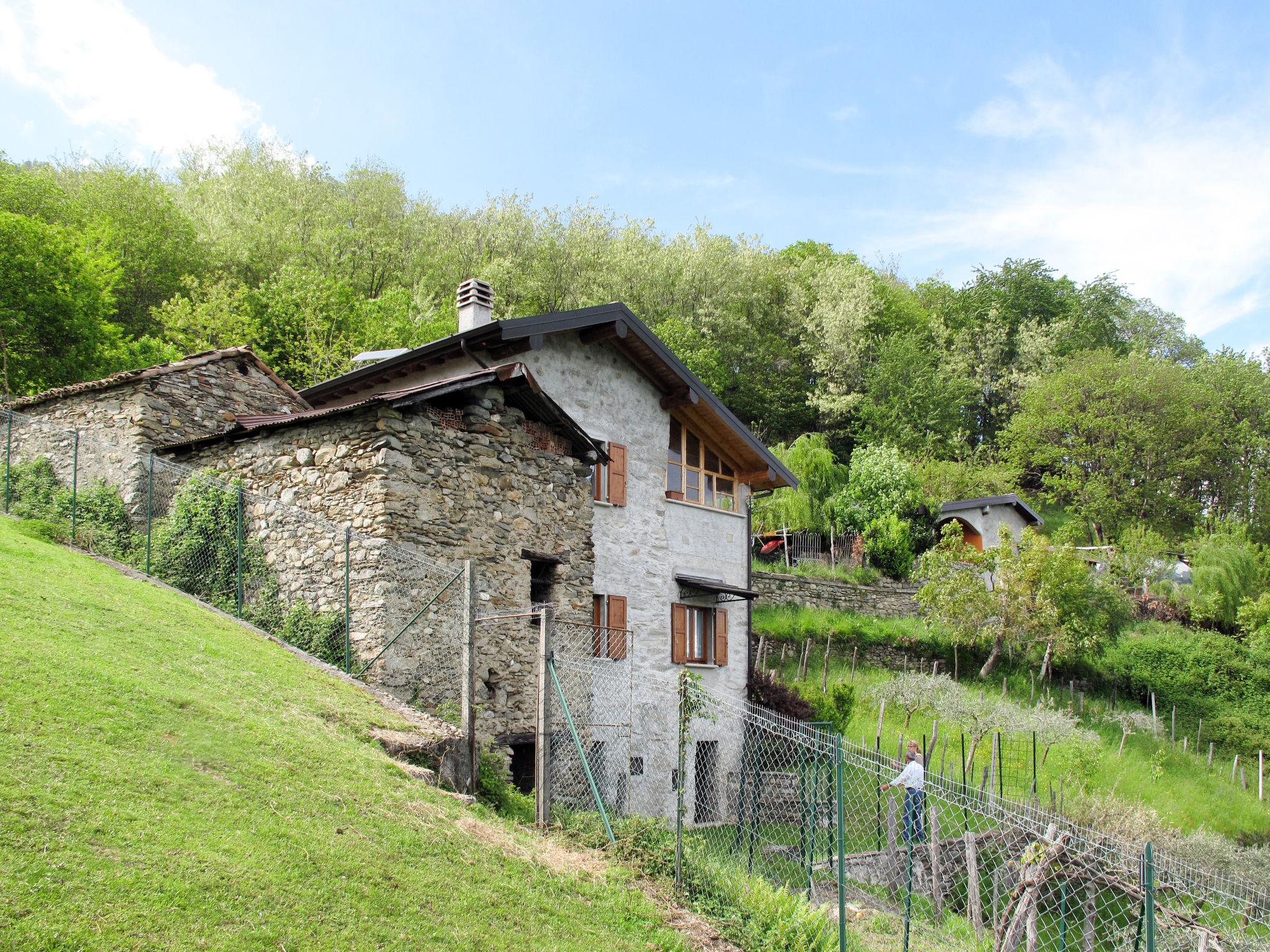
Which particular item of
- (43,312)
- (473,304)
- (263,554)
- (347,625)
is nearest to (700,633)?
(473,304)

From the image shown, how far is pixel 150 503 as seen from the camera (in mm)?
12992

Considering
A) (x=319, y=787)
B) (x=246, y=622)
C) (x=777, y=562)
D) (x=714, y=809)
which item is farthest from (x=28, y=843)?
(x=777, y=562)

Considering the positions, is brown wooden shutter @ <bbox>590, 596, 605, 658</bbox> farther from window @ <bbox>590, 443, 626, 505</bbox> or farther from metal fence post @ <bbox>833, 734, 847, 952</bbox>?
metal fence post @ <bbox>833, 734, 847, 952</bbox>

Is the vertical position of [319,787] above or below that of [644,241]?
below

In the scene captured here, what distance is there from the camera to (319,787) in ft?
24.5

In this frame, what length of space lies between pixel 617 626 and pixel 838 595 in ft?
45.5

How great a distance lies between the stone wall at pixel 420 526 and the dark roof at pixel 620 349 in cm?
277

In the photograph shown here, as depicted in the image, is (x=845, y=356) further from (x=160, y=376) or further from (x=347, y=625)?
(x=347, y=625)

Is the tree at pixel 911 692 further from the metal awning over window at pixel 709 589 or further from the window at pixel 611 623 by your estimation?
the window at pixel 611 623

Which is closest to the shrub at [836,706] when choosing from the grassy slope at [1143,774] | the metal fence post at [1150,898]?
the grassy slope at [1143,774]

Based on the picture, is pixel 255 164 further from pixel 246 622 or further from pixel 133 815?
pixel 133 815

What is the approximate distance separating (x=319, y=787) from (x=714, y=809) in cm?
1250

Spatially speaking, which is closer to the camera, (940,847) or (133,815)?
(133,815)

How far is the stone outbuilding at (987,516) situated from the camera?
36.5 metres
